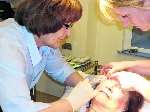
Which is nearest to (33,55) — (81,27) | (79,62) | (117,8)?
(117,8)

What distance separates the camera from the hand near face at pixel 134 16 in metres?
1.06

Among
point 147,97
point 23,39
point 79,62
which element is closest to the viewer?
point 147,97

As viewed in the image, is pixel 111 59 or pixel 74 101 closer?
pixel 74 101

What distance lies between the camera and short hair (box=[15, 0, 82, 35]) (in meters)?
1.30

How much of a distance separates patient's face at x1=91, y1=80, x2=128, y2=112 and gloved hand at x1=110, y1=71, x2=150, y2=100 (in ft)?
0.08

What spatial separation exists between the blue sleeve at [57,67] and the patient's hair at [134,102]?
16.1 inches

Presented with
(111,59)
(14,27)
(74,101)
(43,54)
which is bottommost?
Answer: (111,59)

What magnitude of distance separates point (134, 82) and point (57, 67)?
45 cm

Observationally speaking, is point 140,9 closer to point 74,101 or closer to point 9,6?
point 74,101

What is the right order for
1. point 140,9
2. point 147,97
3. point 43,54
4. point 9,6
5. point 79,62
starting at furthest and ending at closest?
point 9,6 < point 79,62 < point 43,54 < point 147,97 < point 140,9

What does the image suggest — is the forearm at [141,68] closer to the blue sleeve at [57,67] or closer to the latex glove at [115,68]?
the latex glove at [115,68]

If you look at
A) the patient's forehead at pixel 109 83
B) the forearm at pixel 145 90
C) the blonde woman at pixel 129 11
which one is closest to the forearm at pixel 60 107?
the patient's forehead at pixel 109 83

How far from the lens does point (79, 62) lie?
2.25 meters

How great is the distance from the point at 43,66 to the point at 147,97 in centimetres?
51
